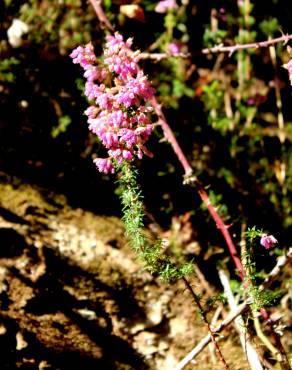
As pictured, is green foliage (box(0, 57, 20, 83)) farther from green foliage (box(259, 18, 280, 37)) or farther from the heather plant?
green foliage (box(259, 18, 280, 37))

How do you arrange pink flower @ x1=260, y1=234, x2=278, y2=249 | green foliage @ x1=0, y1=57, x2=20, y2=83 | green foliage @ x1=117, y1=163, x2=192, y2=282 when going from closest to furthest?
green foliage @ x1=117, y1=163, x2=192, y2=282 < pink flower @ x1=260, y1=234, x2=278, y2=249 < green foliage @ x1=0, y1=57, x2=20, y2=83

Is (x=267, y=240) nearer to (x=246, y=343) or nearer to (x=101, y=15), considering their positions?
(x=246, y=343)

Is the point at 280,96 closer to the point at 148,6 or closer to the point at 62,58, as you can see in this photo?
the point at 148,6

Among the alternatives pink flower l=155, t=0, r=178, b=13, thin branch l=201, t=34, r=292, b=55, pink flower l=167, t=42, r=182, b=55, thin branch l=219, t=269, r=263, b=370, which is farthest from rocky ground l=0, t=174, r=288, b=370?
pink flower l=155, t=0, r=178, b=13

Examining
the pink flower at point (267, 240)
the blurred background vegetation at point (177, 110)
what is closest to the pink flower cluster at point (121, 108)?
the pink flower at point (267, 240)

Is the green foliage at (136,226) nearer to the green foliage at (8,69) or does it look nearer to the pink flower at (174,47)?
the green foliage at (8,69)
